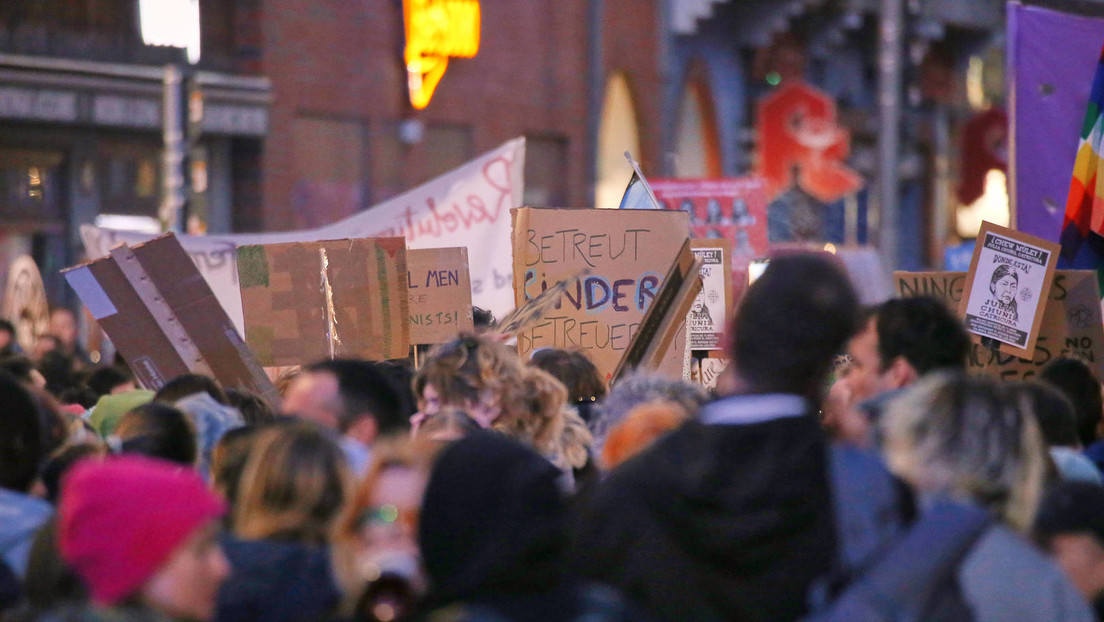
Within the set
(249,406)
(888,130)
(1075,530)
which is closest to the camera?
(1075,530)

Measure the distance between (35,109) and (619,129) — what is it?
918 cm

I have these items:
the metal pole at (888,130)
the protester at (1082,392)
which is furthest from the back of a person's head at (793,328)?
the metal pole at (888,130)

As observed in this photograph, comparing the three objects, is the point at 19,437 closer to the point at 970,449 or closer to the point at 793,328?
the point at 793,328

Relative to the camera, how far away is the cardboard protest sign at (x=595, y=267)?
6836mm

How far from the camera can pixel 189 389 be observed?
514 cm

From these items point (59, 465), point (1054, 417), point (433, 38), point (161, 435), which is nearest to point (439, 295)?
point (161, 435)

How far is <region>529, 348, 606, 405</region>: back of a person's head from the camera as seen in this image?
5543mm

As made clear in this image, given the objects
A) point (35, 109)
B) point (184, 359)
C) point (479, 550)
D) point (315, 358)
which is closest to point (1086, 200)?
point (315, 358)

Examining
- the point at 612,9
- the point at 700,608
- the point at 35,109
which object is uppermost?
the point at 612,9

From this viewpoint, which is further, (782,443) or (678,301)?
(678,301)

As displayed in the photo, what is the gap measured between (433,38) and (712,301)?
1008 cm

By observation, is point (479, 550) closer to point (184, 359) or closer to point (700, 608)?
point (700, 608)

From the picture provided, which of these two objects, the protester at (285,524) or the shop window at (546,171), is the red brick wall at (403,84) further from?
the protester at (285,524)

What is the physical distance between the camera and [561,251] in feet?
22.7
